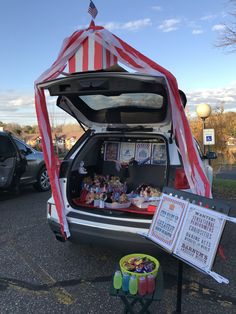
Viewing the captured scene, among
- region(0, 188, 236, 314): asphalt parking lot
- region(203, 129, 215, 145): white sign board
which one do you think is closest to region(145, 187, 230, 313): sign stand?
region(0, 188, 236, 314): asphalt parking lot

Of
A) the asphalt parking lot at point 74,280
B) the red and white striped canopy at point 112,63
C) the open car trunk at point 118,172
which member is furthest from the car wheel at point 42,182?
the red and white striped canopy at point 112,63

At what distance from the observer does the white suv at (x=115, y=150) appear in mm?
3273

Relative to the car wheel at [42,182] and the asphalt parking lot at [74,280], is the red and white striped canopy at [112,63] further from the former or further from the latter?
the car wheel at [42,182]

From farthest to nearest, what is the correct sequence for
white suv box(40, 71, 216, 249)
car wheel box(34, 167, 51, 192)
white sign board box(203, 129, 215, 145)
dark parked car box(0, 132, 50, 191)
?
white sign board box(203, 129, 215, 145) → car wheel box(34, 167, 51, 192) → dark parked car box(0, 132, 50, 191) → white suv box(40, 71, 216, 249)

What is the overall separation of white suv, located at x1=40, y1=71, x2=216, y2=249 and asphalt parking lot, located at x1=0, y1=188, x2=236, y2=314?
13.8 inches

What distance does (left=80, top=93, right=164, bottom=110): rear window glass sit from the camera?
12.8 ft

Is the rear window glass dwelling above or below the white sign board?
above

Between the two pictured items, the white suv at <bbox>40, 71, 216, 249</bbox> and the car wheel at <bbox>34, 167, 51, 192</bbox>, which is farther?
the car wheel at <bbox>34, 167, 51, 192</bbox>

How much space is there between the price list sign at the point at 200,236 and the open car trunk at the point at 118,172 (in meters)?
1.13

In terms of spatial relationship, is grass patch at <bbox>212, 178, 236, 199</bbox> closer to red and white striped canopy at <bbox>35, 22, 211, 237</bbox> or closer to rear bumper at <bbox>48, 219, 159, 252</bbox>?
red and white striped canopy at <bbox>35, 22, 211, 237</bbox>

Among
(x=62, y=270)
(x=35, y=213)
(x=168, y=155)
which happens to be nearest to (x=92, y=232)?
(x=62, y=270)

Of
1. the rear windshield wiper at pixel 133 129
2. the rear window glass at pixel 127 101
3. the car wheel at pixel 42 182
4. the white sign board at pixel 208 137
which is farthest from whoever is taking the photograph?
the white sign board at pixel 208 137

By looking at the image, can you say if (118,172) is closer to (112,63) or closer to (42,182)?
(112,63)

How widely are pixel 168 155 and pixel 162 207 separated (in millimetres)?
964
